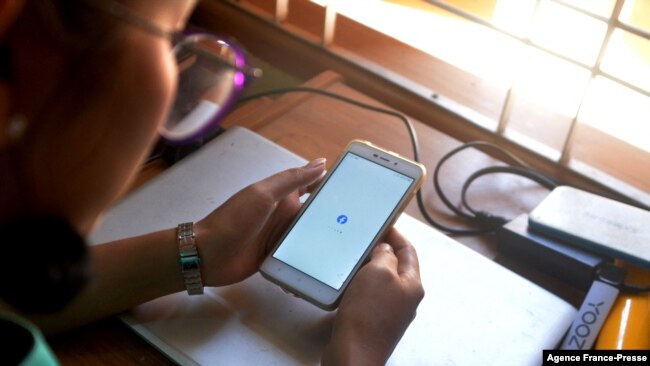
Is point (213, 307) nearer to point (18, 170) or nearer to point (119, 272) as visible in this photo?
point (119, 272)

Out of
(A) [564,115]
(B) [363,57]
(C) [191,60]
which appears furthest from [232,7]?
(C) [191,60]

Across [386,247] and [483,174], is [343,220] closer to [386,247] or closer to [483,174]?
[386,247]

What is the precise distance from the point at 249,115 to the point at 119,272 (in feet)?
1.02

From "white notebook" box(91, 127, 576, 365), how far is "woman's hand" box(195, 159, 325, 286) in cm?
2

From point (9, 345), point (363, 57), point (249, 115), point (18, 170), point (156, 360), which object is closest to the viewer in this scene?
point (18, 170)

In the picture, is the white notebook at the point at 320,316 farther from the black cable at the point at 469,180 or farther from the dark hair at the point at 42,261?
the dark hair at the point at 42,261

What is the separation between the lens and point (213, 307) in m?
0.58

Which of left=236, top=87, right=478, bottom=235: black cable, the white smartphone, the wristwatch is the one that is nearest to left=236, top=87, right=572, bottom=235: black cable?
left=236, top=87, right=478, bottom=235: black cable

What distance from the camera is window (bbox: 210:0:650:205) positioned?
2.45ft

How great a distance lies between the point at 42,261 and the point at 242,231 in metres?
0.34

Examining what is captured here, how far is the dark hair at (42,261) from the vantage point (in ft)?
0.79

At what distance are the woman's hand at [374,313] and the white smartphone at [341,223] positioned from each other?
2 centimetres

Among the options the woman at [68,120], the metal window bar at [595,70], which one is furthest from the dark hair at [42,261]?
the metal window bar at [595,70]

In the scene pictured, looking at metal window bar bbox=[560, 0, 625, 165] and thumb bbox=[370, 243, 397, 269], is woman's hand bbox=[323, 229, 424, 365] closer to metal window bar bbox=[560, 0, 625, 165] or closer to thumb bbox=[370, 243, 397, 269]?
thumb bbox=[370, 243, 397, 269]
